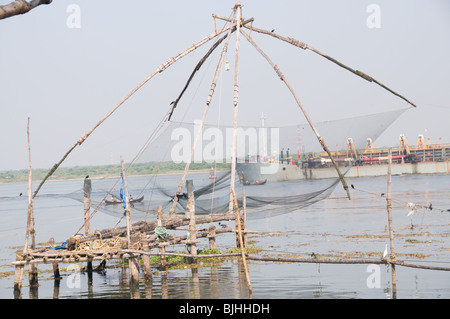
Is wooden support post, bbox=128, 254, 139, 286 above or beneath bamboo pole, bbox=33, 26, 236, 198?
beneath

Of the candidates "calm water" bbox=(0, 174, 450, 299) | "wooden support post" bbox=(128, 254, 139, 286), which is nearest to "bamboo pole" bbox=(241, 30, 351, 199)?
"calm water" bbox=(0, 174, 450, 299)

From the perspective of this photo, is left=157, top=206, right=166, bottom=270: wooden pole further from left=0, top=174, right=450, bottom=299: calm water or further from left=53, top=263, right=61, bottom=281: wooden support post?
left=53, top=263, right=61, bottom=281: wooden support post

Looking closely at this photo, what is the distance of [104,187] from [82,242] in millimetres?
3254

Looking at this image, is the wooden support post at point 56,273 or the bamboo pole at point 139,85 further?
the wooden support post at point 56,273

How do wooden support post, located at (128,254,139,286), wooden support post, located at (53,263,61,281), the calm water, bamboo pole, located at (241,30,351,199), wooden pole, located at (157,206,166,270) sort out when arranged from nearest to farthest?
→ the calm water < wooden support post, located at (128,254,139,286) < bamboo pole, located at (241,30,351,199) < wooden pole, located at (157,206,166,270) < wooden support post, located at (53,263,61,281)

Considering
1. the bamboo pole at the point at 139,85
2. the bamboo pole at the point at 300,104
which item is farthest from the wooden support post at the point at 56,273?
the bamboo pole at the point at 300,104

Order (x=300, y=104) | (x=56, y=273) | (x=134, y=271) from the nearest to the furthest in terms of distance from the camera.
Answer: (x=134, y=271) → (x=300, y=104) → (x=56, y=273)

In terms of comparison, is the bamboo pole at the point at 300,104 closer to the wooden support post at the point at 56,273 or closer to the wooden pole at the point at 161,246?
the wooden pole at the point at 161,246

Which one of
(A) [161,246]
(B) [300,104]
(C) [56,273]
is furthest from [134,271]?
(B) [300,104]

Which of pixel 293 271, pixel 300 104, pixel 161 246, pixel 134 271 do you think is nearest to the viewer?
pixel 134 271

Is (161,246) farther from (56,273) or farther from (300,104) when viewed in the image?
(300,104)
